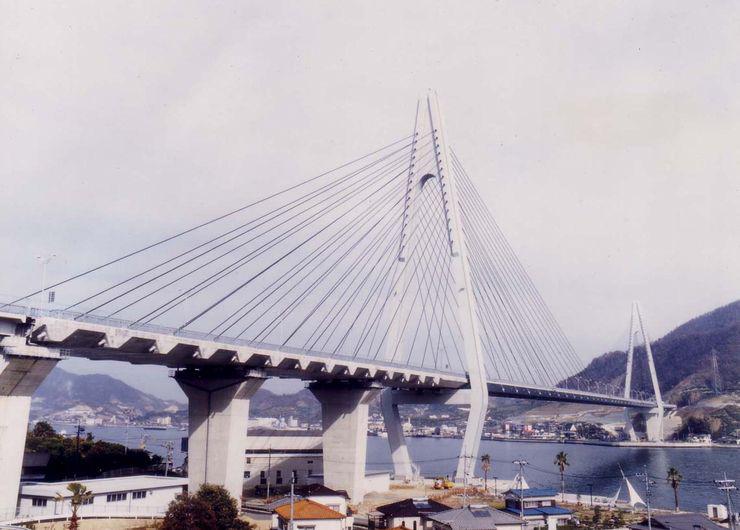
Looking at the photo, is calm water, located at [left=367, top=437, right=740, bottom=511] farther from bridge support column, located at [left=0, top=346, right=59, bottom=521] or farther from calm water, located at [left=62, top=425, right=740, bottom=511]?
bridge support column, located at [left=0, top=346, right=59, bottom=521]

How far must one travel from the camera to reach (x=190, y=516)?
33.7 m

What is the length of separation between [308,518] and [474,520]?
10.4m

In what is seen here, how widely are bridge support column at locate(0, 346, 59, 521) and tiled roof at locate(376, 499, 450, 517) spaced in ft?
76.0

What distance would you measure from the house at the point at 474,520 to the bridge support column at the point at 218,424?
46.3 ft

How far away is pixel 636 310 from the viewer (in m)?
166

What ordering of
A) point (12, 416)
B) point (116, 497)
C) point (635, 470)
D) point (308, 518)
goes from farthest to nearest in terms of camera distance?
1. point (635, 470)
2. point (116, 497)
3. point (308, 518)
4. point (12, 416)

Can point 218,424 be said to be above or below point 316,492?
above

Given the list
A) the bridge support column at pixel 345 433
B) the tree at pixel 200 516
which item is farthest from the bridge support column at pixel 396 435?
the tree at pixel 200 516

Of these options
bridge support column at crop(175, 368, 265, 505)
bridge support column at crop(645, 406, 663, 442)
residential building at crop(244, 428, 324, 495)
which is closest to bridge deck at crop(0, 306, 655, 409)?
bridge support column at crop(175, 368, 265, 505)

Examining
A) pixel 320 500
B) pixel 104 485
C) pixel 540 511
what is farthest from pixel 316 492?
pixel 540 511

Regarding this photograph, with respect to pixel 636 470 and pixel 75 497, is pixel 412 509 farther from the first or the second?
pixel 636 470

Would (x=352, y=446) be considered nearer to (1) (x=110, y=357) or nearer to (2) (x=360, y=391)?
(2) (x=360, y=391)

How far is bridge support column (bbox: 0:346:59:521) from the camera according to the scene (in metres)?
30.8

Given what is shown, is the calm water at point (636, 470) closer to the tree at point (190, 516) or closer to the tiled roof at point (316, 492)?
the tiled roof at point (316, 492)
